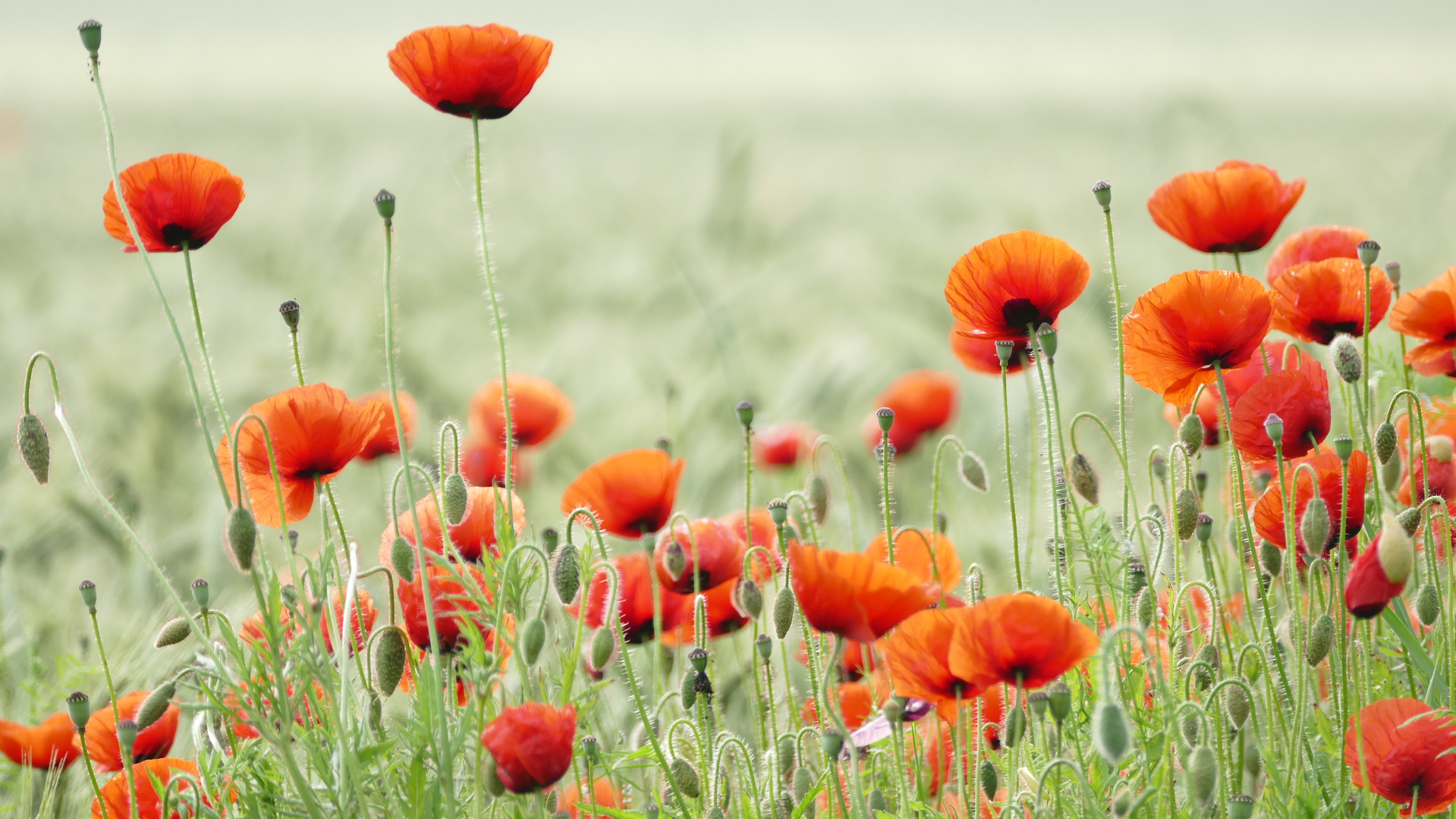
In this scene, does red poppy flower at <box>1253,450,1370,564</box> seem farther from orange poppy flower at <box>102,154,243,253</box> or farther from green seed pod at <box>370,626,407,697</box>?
orange poppy flower at <box>102,154,243,253</box>

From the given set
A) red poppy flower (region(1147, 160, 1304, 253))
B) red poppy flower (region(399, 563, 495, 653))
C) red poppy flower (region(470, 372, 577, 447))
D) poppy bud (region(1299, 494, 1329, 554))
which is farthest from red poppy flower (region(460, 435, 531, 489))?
poppy bud (region(1299, 494, 1329, 554))

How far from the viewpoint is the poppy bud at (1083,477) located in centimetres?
82

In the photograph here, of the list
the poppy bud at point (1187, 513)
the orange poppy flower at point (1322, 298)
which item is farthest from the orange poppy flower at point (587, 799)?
the orange poppy flower at point (1322, 298)

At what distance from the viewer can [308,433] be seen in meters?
0.73

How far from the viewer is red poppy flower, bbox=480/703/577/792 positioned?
1.83 feet

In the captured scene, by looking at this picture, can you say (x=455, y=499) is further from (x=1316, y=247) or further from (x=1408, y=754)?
(x=1316, y=247)

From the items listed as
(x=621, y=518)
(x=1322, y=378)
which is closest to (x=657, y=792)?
(x=621, y=518)

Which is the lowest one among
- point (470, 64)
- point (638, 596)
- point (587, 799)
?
point (587, 799)

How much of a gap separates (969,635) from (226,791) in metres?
0.41

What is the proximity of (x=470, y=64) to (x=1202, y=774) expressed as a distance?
0.54 meters

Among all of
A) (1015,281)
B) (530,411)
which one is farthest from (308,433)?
(530,411)

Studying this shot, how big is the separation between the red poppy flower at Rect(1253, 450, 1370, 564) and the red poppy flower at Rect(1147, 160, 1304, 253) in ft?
0.55

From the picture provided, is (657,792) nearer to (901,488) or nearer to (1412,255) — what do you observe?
(901,488)

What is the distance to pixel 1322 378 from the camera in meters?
0.78
